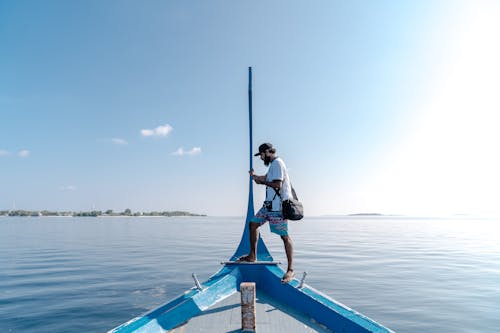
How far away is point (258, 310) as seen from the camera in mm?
4973

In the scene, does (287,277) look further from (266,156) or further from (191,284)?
(191,284)

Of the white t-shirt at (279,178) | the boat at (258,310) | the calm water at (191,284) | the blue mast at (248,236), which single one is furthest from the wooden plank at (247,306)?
the calm water at (191,284)

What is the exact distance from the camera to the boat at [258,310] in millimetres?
3966

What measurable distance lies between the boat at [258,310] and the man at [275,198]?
17.2 inches

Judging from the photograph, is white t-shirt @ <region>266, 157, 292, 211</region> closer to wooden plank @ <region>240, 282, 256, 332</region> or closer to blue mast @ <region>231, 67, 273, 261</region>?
blue mast @ <region>231, 67, 273, 261</region>

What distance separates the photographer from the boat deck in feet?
Answer: 13.9

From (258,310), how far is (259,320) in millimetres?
408

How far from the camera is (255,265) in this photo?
6.09 metres

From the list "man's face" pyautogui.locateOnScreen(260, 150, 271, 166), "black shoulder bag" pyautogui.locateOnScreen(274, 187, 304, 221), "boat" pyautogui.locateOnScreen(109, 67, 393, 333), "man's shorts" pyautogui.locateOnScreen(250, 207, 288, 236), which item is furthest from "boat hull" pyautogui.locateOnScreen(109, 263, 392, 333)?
"man's face" pyautogui.locateOnScreen(260, 150, 271, 166)

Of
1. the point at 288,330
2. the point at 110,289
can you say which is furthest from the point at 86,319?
the point at 288,330

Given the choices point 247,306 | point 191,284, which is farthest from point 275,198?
point 191,284

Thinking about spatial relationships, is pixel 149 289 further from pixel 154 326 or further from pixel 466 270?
pixel 466 270

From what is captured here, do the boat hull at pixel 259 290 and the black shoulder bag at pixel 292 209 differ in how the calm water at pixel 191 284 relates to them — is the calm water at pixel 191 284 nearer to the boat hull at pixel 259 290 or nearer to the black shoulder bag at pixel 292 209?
the boat hull at pixel 259 290

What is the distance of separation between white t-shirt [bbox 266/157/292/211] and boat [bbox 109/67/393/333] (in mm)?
1294
